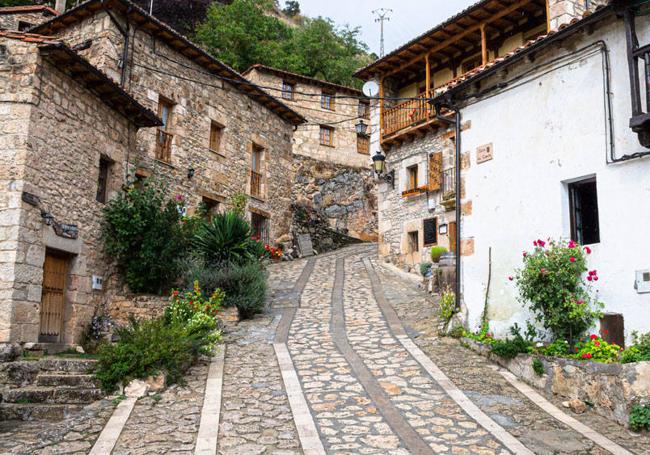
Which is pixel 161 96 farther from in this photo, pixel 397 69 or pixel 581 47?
pixel 581 47

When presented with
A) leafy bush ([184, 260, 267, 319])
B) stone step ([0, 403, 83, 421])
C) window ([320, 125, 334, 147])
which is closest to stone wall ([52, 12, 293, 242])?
leafy bush ([184, 260, 267, 319])

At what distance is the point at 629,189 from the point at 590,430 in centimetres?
293

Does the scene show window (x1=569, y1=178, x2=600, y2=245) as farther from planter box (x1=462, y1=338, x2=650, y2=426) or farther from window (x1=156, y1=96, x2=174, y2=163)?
window (x1=156, y1=96, x2=174, y2=163)

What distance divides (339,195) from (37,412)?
74.2ft

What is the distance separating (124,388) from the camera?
→ 7.09 meters

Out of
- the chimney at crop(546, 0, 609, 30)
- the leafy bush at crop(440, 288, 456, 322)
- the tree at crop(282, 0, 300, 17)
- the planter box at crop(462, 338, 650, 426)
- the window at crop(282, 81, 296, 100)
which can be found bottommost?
the planter box at crop(462, 338, 650, 426)

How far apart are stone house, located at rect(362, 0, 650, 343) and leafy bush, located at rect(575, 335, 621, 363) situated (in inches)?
8.4

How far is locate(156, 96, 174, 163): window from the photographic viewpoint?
15247 millimetres

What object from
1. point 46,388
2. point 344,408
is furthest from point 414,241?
point 46,388

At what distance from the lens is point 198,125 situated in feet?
54.9

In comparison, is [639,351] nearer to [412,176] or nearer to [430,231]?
[430,231]

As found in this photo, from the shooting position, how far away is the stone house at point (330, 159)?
28.0 metres

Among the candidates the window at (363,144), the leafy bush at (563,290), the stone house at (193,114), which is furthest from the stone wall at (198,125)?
the leafy bush at (563,290)

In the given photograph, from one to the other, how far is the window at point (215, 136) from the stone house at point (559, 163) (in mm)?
9170
